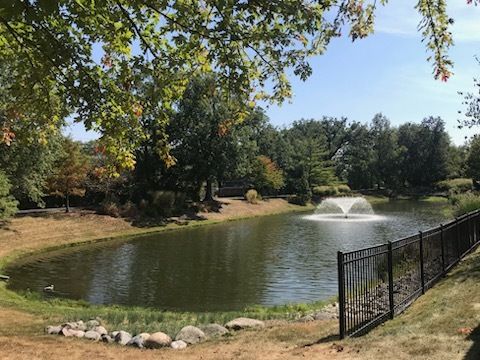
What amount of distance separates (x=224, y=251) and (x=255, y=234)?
807 cm

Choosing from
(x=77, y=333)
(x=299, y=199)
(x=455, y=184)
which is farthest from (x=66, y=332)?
(x=455, y=184)

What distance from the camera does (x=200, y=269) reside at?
20.3 meters

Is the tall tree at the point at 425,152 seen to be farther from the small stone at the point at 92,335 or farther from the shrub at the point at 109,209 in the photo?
the small stone at the point at 92,335

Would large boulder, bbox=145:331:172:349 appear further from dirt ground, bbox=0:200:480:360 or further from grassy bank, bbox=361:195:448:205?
grassy bank, bbox=361:195:448:205

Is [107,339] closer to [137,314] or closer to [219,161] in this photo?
[137,314]

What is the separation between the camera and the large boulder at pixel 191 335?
352 inches

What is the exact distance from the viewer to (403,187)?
300ft

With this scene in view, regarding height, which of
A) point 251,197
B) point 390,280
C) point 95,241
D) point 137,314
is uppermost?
point 251,197

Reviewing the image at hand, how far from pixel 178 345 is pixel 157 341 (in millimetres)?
366

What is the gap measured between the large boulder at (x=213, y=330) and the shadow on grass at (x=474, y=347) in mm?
4543

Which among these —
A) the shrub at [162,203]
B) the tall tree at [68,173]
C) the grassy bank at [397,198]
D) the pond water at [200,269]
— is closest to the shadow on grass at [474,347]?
the pond water at [200,269]

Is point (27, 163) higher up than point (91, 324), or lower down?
higher up

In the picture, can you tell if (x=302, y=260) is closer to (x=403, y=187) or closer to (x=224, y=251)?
(x=224, y=251)

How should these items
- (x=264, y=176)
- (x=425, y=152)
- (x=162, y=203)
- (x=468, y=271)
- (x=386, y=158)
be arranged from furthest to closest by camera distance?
(x=425, y=152) → (x=386, y=158) → (x=264, y=176) → (x=162, y=203) → (x=468, y=271)
